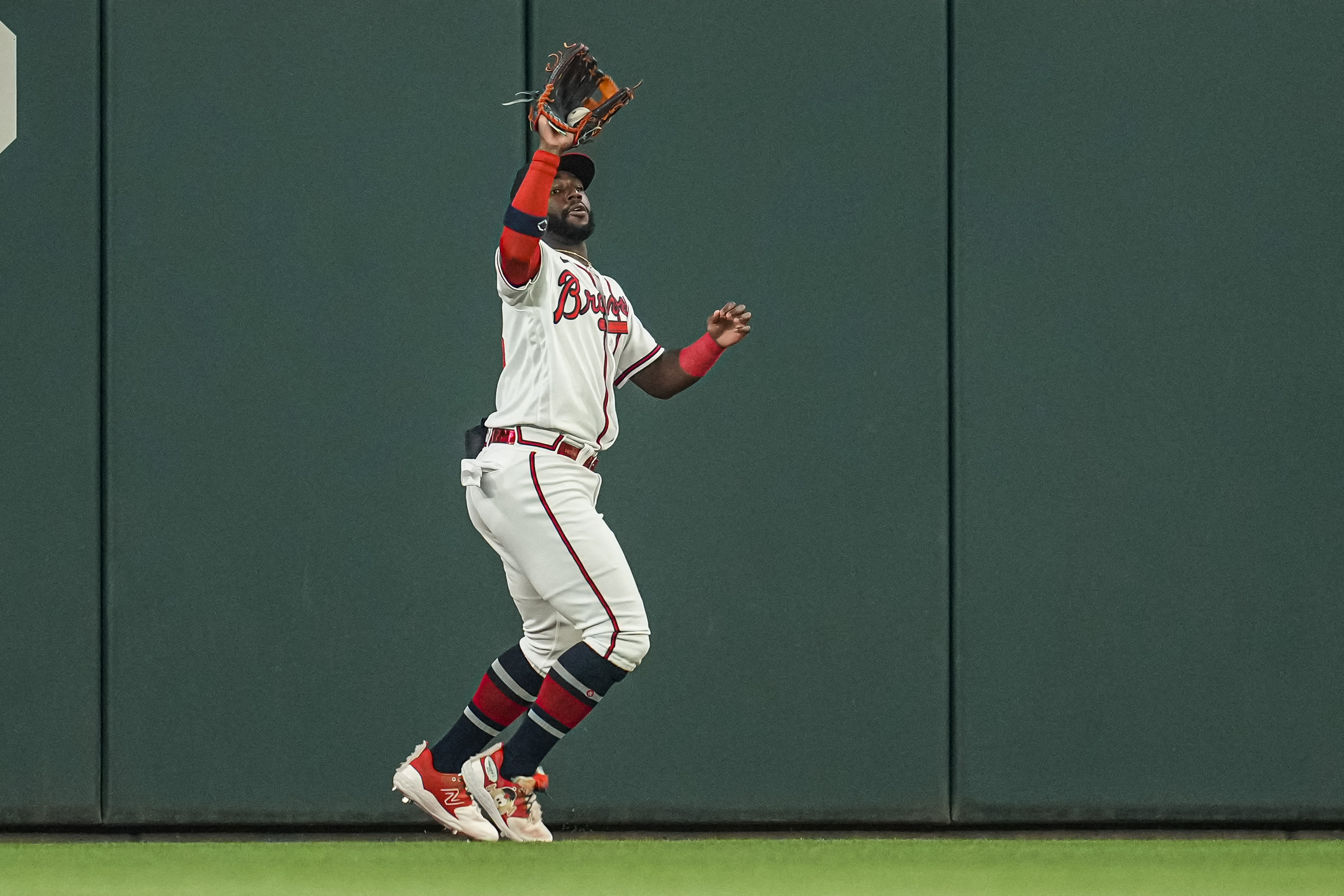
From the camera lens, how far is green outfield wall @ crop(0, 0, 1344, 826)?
14.0ft

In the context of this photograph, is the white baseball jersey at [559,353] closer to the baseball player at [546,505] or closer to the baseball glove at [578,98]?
the baseball player at [546,505]

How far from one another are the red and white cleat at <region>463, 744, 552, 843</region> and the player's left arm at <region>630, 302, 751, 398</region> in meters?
1.05

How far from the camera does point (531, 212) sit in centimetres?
346

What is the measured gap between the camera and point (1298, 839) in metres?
4.27

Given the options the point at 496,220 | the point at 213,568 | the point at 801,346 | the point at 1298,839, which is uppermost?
the point at 496,220

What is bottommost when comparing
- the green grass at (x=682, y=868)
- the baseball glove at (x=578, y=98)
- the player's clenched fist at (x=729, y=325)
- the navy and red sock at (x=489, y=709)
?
the green grass at (x=682, y=868)

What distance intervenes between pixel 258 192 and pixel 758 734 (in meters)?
2.20

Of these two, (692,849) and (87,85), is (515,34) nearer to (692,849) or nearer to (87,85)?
(87,85)

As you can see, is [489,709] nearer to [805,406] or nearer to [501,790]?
[501,790]

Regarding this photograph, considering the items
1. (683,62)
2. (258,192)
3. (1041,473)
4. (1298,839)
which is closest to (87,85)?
(258,192)

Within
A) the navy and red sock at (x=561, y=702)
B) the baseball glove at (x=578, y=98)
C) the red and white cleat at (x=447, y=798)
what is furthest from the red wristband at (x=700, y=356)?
the red and white cleat at (x=447, y=798)

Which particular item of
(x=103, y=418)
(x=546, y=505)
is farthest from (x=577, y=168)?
(x=103, y=418)

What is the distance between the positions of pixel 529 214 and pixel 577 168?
1.63ft

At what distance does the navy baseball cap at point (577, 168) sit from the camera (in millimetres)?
3871
